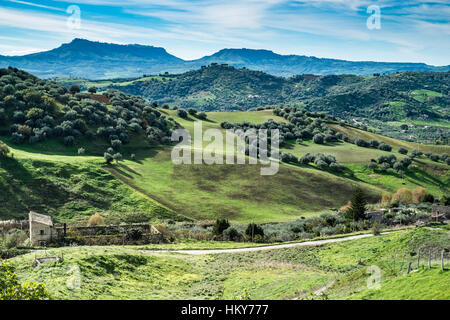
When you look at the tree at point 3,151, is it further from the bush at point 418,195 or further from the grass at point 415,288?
the bush at point 418,195

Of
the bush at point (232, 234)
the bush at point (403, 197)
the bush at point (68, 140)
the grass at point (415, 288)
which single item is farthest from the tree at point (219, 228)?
the bush at point (68, 140)

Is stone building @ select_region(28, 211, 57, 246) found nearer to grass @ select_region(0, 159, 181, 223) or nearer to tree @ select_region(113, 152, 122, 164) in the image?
grass @ select_region(0, 159, 181, 223)

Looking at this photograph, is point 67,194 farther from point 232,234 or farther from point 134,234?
point 232,234

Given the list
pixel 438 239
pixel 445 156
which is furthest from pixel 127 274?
pixel 445 156

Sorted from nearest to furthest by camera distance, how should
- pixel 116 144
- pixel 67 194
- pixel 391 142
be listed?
pixel 67 194 < pixel 116 144 < pixel 391 142

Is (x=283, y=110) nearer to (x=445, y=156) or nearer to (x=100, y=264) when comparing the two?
(x=445, y=156)

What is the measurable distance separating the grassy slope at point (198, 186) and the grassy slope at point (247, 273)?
896 inches

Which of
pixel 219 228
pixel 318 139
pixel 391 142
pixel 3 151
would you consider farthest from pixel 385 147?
pixel 3 151

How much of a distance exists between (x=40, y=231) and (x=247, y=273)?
21.4 meters

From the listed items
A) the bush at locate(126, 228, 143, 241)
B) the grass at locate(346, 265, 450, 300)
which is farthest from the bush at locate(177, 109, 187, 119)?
the grass at locate(346, 265, 450, 300)

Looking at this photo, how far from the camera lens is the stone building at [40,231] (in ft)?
122

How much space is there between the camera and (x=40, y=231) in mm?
37594

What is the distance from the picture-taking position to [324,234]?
1823 inches
